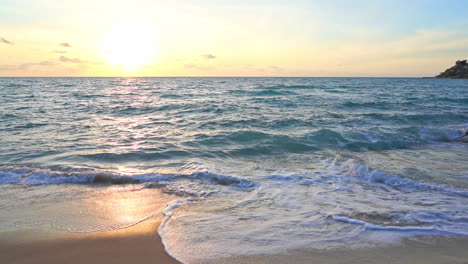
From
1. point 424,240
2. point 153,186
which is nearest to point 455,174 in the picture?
point 424,240

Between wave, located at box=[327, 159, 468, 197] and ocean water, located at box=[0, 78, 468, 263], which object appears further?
wave, located at box=[327, 159, 468, 197]

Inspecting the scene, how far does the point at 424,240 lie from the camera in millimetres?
3709

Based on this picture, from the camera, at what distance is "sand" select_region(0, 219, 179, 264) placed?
3.37 m

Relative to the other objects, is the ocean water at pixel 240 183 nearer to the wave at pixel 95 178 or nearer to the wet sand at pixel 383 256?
the wave at pixel 95 178

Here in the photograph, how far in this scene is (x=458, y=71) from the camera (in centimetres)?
9088

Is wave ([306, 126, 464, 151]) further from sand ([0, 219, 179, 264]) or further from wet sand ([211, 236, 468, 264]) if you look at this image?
sand ([0, 219, 179, 264])

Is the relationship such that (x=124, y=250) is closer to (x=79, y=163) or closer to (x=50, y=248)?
(x=50, y=248)

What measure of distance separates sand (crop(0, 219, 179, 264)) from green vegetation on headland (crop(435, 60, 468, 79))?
10811cm

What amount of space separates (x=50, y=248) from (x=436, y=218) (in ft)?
17.0

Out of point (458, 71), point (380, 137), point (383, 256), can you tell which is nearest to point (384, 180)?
point (383, 256)

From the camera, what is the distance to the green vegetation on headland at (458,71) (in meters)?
87.9

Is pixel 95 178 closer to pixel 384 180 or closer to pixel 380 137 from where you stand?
pixel 384 180

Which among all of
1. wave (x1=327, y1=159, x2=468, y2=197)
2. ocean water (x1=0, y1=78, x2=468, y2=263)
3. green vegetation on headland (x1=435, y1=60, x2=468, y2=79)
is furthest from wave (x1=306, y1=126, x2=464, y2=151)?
green vegetation on headland (x1=435, y1=60, x2=468, y2=79)

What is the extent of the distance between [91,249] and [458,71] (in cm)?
11330
